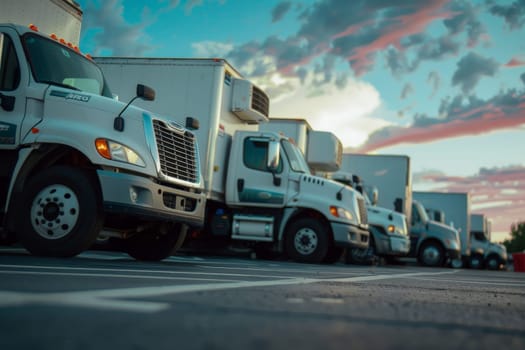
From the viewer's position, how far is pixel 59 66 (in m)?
7.76

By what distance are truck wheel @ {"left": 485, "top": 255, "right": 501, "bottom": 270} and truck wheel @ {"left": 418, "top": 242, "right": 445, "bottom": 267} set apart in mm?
10023

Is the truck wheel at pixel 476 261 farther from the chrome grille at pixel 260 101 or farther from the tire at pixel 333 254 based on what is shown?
the chrome grille at pixel 260 101

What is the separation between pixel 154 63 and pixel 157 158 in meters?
5.92

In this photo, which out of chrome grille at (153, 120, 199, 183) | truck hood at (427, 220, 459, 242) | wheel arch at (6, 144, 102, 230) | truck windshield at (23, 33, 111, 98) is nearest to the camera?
wheel arch at (6, 144, 102, 230)

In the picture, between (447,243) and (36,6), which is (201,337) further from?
(447,243)

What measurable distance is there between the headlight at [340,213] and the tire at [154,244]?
5.32 metres

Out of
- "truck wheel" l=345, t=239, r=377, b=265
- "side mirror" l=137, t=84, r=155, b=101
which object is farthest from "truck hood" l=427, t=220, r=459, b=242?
"side mirror" l=137, t=84, r=155, b=101

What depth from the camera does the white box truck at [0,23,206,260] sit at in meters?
6.82

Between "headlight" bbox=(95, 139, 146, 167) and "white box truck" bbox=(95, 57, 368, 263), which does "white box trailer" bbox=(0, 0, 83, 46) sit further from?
"white box truck" bbox=(95, 57, 368, 263)

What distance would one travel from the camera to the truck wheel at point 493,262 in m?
30.4

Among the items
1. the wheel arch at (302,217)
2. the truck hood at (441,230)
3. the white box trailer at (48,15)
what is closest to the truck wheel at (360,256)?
the wheel arch at (302,217)

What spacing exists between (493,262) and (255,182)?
826 inches

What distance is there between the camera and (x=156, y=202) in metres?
7.27

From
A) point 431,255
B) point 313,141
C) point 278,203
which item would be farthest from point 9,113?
point 431,255
